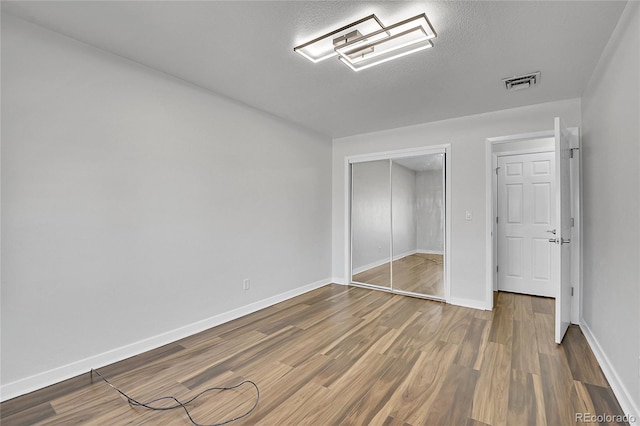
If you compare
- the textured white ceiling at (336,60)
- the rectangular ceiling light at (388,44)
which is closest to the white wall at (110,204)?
the textured white ceiling at (336,60)

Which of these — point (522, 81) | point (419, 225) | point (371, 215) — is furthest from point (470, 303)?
point (522, 81)

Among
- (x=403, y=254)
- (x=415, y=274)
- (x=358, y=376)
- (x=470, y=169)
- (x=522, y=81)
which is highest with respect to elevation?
(x=522, y=81)

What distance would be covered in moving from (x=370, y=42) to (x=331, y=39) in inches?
11.4

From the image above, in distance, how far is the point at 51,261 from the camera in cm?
205

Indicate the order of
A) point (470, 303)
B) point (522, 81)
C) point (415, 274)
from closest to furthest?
point (522, 81), point (470, 303), point (415, 274)

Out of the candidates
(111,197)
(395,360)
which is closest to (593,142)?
(395,360)

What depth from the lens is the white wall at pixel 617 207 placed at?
66.4 inches

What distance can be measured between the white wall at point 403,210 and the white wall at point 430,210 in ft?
0.25

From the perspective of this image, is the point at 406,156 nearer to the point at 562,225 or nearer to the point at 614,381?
the point at 562,225

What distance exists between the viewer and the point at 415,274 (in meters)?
4.40

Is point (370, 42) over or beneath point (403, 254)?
over

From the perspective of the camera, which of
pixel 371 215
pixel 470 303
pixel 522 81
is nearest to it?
pixel 522 81

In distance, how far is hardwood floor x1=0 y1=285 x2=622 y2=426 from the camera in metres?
1.77

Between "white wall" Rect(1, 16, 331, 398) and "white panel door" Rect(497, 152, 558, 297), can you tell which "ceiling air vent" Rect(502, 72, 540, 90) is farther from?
"white wall" Rect(1, 16, 331, 398)
